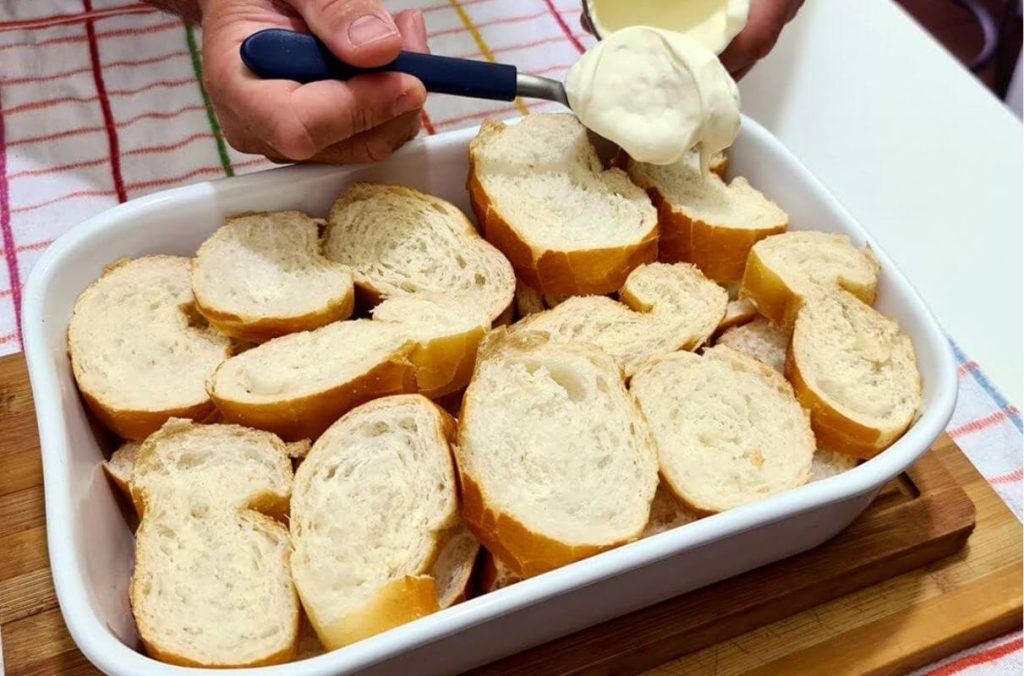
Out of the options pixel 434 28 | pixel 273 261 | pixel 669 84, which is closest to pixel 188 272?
pixel 273 261

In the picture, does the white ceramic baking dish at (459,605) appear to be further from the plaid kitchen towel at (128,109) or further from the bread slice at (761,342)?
the plaid kitchen towel at (128,109)

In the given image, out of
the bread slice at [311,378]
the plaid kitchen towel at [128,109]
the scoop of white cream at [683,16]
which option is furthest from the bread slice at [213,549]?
the scoop of white cream at [683,16]

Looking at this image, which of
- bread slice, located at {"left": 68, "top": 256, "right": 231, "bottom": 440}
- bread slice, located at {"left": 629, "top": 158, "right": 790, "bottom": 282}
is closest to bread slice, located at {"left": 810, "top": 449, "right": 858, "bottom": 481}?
bread slice, located at {"left": 629, "top": 158, "right": 790, "bottom": 282}

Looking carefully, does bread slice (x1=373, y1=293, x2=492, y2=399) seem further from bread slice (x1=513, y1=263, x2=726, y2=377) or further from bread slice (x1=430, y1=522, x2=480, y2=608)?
bread slice (x1=430, y1=522, x2=480, y2=608)

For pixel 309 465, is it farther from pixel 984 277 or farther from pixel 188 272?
pixel 984 277

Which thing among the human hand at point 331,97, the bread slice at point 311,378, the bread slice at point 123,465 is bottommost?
the bread slice at point 123,465
